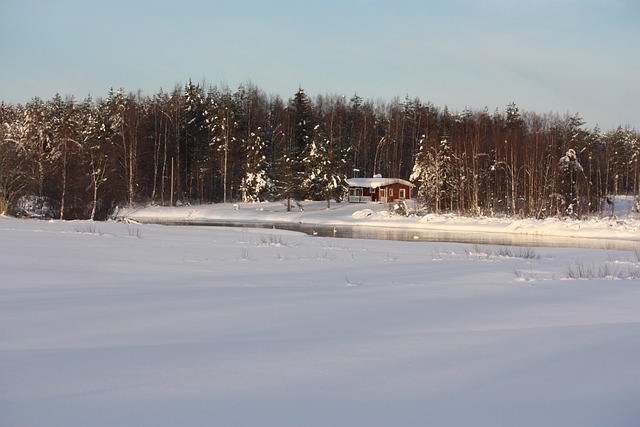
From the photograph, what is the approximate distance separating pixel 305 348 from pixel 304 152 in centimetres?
5788

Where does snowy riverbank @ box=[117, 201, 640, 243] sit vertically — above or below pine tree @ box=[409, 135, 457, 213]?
below

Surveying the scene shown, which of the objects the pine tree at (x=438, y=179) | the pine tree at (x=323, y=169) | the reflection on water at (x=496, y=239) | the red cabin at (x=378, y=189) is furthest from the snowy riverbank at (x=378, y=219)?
the pine tree at (x=438, y=179)

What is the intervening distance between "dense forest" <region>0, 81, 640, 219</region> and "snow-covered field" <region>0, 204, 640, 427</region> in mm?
32305

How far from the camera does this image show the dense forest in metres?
55.5

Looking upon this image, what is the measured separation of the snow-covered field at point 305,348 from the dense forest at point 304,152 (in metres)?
32.3

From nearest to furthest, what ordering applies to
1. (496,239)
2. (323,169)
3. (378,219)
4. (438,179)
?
1. (496,239)
2. (378,219)
3. (438,179)
4. (323,169)

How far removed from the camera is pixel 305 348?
19.3 ft

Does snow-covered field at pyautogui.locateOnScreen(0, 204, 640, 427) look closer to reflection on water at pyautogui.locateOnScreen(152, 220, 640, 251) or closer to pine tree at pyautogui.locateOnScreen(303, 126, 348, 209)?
reflection on water at pyautogui.locateOnScreen(152, 220, 640, 251)

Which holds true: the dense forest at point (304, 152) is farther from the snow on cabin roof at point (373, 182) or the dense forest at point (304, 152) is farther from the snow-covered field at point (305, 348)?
the snow-covered field at point (305, 348)

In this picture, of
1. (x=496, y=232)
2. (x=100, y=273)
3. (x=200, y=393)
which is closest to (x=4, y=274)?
(x=100, y=273)

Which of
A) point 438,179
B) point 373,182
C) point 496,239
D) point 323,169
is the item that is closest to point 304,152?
point 323,169

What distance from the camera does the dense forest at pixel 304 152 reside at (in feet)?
182

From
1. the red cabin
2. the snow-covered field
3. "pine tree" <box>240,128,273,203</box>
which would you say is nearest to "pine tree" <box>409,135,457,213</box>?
the red cabin

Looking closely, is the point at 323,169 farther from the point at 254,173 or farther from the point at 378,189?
the point at 378,189
